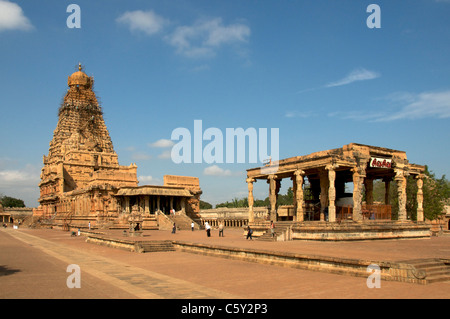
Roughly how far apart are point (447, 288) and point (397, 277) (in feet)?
4.65

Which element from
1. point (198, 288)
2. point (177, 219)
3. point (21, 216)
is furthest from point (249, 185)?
point (21, 216)

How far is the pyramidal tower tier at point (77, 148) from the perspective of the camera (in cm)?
7562

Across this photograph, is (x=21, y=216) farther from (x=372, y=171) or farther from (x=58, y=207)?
(x=372, y=171)

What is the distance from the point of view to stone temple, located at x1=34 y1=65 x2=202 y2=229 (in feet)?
181

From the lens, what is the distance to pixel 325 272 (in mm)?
14516

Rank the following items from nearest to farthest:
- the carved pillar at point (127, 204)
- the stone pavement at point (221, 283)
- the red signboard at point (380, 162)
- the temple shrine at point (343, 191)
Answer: the stone pavement at point (221, 283), the temple shrine at point (343, 191), the red signboard at point (380, 162), the carved pillar at point (127, 204)

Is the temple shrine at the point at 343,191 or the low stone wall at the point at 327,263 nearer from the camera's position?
the low stone wall at the point at 327,263

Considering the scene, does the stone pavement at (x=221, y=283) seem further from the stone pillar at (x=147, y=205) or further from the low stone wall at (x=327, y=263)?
the stone pillar at (x=147, y=205)

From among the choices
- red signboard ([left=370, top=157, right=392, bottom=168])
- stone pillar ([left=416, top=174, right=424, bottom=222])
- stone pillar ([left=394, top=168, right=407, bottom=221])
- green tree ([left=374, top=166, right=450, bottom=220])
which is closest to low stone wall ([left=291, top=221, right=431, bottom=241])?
stone pillar ([left=394, top=168, right=407, bottom=221])

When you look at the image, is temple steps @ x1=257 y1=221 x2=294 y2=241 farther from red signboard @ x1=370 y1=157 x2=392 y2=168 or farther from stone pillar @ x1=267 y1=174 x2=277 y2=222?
red signboard @ x1=370 y1=157 x2=392 y2=168

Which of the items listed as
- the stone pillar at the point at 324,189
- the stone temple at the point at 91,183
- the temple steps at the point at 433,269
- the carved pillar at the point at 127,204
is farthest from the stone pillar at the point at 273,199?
the carved pillar at the point at 127,204

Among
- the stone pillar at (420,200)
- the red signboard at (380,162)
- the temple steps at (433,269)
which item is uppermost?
the red signboard at (380,162)

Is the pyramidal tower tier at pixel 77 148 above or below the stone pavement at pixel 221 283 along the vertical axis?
above

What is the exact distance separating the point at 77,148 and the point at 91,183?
25376 mm
